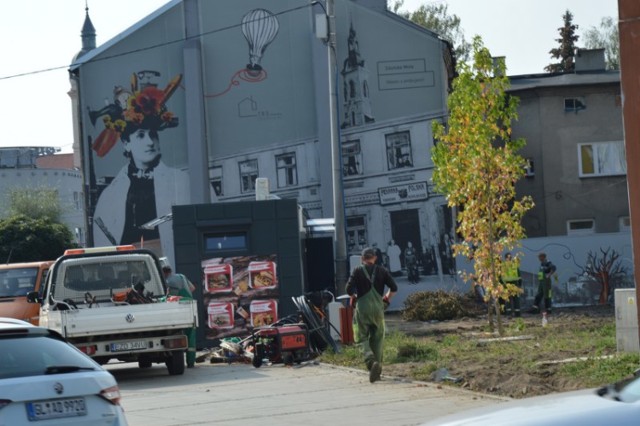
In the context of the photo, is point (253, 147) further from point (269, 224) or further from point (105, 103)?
point (269, 224)

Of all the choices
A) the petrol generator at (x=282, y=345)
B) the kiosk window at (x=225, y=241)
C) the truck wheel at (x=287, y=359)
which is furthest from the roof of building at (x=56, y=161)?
the truck wheel at (x=287, y=359)

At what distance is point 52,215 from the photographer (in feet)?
242

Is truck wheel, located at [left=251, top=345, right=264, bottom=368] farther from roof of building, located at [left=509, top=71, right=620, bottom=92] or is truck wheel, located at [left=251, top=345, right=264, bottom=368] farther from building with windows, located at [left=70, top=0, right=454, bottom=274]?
roof of building, located at [left=509, top=71, right=620, bottom=92]

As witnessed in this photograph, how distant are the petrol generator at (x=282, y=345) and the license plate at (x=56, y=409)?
1075cm

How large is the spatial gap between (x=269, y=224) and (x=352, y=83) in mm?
16448

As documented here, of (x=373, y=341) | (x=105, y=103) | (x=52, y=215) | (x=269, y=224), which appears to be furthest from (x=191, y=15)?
(x=52, y=215)

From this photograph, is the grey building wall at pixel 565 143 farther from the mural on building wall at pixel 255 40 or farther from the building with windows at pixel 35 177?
the building with windows at pixel 35 177

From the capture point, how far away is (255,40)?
139 ft

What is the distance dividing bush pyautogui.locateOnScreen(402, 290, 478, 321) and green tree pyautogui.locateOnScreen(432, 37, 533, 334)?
7481 millimetres

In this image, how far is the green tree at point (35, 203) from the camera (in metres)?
73.8

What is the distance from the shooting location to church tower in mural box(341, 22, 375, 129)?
1614 inches

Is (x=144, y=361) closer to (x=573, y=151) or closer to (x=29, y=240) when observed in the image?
(x=573, y=151)

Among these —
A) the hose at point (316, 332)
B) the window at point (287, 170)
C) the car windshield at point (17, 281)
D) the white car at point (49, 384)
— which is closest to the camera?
the white car at point (49, 384)

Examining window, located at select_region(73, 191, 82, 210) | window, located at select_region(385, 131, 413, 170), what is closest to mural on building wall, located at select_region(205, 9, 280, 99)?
window, located at select_region(385, 131, 413, 170)
